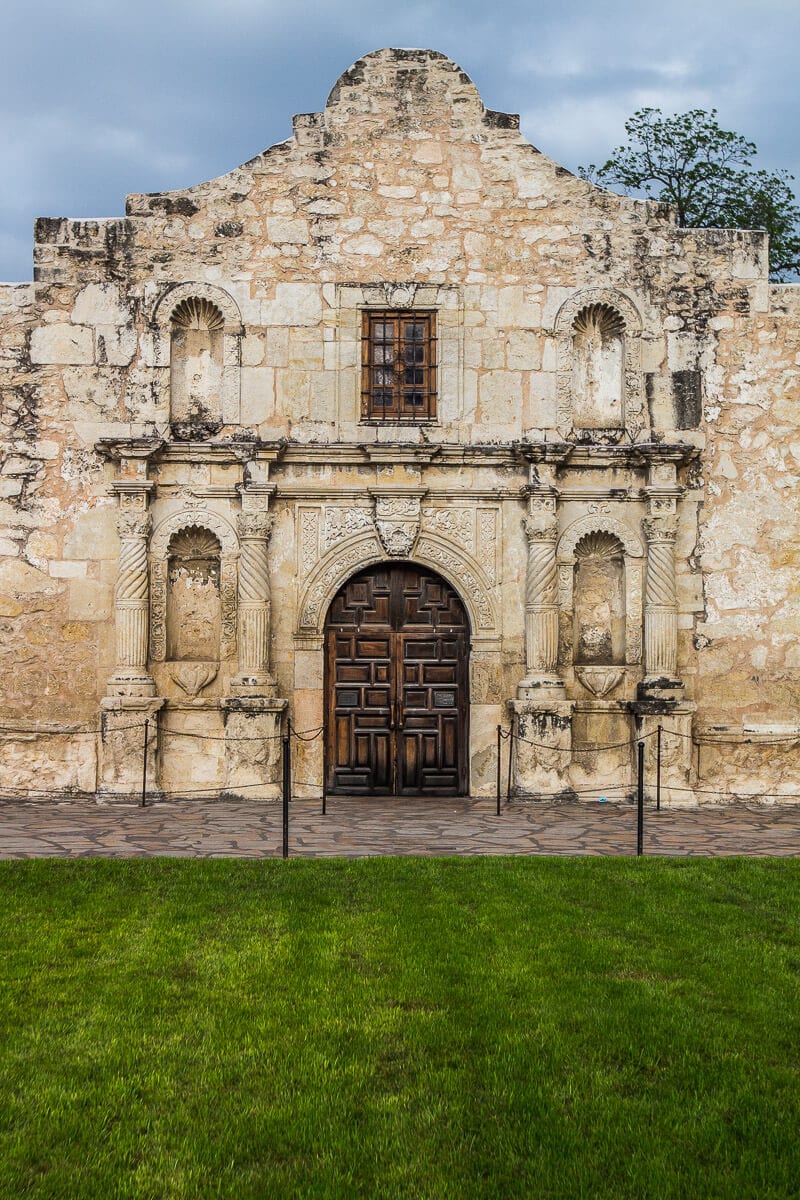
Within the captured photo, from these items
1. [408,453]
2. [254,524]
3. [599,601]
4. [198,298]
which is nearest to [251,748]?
[254,524]

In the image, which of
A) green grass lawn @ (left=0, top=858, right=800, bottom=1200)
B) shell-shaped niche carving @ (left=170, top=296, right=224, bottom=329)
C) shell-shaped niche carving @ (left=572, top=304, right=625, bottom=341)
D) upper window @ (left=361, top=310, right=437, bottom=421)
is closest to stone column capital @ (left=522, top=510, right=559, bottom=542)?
upper window @ (left=361, top=310, right=437, bottom=421)

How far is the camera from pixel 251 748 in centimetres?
1217

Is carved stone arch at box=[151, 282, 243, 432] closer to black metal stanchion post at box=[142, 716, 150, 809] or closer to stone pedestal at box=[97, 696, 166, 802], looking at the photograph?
stone pedestal at box=[97, 696, 166, 802]

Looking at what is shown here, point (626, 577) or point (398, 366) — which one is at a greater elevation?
point (398, 366)

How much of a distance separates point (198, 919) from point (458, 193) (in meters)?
9.38

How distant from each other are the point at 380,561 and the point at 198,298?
3.64 meters

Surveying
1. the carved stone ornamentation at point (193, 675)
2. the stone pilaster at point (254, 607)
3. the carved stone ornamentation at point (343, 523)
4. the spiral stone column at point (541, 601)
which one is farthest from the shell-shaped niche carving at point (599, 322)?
the carved stone ornamentation at point (193, 675)

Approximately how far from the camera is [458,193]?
13.0m

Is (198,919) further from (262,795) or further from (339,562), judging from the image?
(339,562)

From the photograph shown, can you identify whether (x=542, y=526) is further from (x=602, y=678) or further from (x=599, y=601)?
(x=602, y=678)

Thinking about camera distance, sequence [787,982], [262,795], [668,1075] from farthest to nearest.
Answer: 1. [262,795]
2. [787,982]
3. [668,1075]

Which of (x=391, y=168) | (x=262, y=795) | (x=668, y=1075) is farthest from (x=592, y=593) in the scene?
(x=668, y=1075)

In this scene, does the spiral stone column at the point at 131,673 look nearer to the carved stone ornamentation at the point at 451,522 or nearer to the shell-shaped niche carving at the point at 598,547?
the carved stone ornamentation at the point at 451,522

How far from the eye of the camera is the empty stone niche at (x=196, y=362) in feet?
42.6
